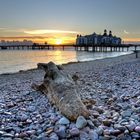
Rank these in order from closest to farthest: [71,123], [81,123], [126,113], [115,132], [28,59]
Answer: [115,132] < [81,123] < [71,123] < [126,113] < [28,59]

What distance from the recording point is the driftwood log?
5.85m

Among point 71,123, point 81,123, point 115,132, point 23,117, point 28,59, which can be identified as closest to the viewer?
point 115,132

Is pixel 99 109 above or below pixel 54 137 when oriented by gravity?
above

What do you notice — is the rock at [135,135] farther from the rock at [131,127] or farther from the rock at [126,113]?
the rock at [126,113]

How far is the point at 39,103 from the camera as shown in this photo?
25.2ft

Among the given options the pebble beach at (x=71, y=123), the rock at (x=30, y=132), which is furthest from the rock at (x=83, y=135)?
the rock at (x=30, y=132)

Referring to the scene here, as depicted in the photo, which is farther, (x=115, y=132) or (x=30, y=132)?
(x=30, y=132)

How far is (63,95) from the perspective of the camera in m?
6.61

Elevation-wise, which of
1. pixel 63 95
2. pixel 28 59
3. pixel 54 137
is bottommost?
pixel 28 59

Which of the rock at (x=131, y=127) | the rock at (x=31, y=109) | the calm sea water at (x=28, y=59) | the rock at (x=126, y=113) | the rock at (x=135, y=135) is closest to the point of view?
the rock at (x=135, y=135)

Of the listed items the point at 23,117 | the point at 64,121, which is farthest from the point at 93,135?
the point at 23,117

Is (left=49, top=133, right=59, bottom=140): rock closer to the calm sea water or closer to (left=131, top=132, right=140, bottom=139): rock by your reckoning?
(left=131, top=132, right=140, bottom=139): rock

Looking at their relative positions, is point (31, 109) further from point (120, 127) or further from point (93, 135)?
point (120, 127)

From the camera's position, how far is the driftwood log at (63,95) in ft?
19.2
